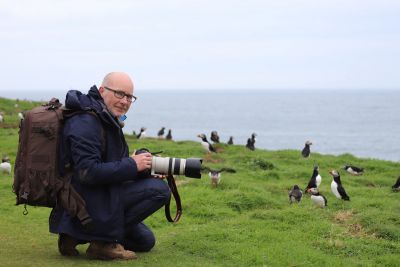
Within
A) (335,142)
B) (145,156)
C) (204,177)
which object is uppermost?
(145,156)

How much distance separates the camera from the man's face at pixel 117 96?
27.1ft

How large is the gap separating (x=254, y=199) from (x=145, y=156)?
735 centimetres

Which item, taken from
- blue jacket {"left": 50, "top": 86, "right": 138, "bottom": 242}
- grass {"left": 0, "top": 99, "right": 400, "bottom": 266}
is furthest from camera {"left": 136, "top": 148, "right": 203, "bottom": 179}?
Answer: grass {"left": 0, "top": 99, "right": 400, "bottom": 266}

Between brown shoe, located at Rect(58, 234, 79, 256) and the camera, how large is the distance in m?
1.46

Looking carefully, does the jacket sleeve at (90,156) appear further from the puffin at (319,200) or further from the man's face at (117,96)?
the puffin at (319,200)

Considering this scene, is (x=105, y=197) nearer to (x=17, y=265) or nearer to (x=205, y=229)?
(x=17, y=265)

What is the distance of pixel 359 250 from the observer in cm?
1060

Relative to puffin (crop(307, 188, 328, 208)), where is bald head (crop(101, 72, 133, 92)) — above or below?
above

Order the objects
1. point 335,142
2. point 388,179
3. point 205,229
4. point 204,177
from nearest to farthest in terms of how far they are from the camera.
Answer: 1. point 205,229
2. point 204,177
3. point 388,179
4. point 335,142

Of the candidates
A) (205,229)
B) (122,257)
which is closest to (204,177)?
(205,229)

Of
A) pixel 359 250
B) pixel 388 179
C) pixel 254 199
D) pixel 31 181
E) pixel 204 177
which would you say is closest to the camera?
pixel 31 181

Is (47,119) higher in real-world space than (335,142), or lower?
higher

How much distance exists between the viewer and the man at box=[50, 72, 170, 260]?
25.8 feet

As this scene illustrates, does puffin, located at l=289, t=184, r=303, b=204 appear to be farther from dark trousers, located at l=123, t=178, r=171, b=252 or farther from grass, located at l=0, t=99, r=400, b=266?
dark trousers, located at l=123, t=178, r=171, b=252
